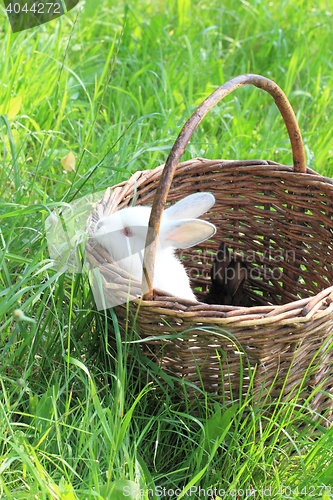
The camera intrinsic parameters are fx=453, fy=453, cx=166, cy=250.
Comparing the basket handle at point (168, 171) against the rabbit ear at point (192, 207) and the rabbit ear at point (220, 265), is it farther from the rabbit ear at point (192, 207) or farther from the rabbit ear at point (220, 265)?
the rabbit ear at point (220, 265)

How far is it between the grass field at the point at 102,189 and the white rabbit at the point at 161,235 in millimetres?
213

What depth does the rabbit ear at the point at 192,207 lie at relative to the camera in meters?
1.92

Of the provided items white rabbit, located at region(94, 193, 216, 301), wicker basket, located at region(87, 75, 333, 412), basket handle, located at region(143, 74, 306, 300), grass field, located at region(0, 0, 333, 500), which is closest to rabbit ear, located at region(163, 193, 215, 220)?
white rabbit, located at region(94, 193, 216, 301)

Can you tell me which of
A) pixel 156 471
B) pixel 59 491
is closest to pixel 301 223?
pixel 156 471

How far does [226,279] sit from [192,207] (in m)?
0.57

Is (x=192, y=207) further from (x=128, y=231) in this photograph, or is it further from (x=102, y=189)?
(x=102, y=189)

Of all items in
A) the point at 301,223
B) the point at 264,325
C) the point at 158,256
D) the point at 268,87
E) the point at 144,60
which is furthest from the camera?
the point at 144,60

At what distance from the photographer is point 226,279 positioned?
7.73 feet

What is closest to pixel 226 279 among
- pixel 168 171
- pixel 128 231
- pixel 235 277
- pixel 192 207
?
pixel 235 277

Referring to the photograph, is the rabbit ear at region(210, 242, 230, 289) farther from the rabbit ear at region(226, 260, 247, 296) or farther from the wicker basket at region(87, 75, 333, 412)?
the wicker basket at region(87, 75, 333, 412)

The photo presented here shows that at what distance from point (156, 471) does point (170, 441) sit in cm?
14

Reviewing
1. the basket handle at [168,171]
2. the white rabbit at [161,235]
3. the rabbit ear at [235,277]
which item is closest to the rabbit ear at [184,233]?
the white rabbit at [161,235]

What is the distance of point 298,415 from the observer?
4.88 feet

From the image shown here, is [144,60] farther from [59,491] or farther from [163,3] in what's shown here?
[59,491]
